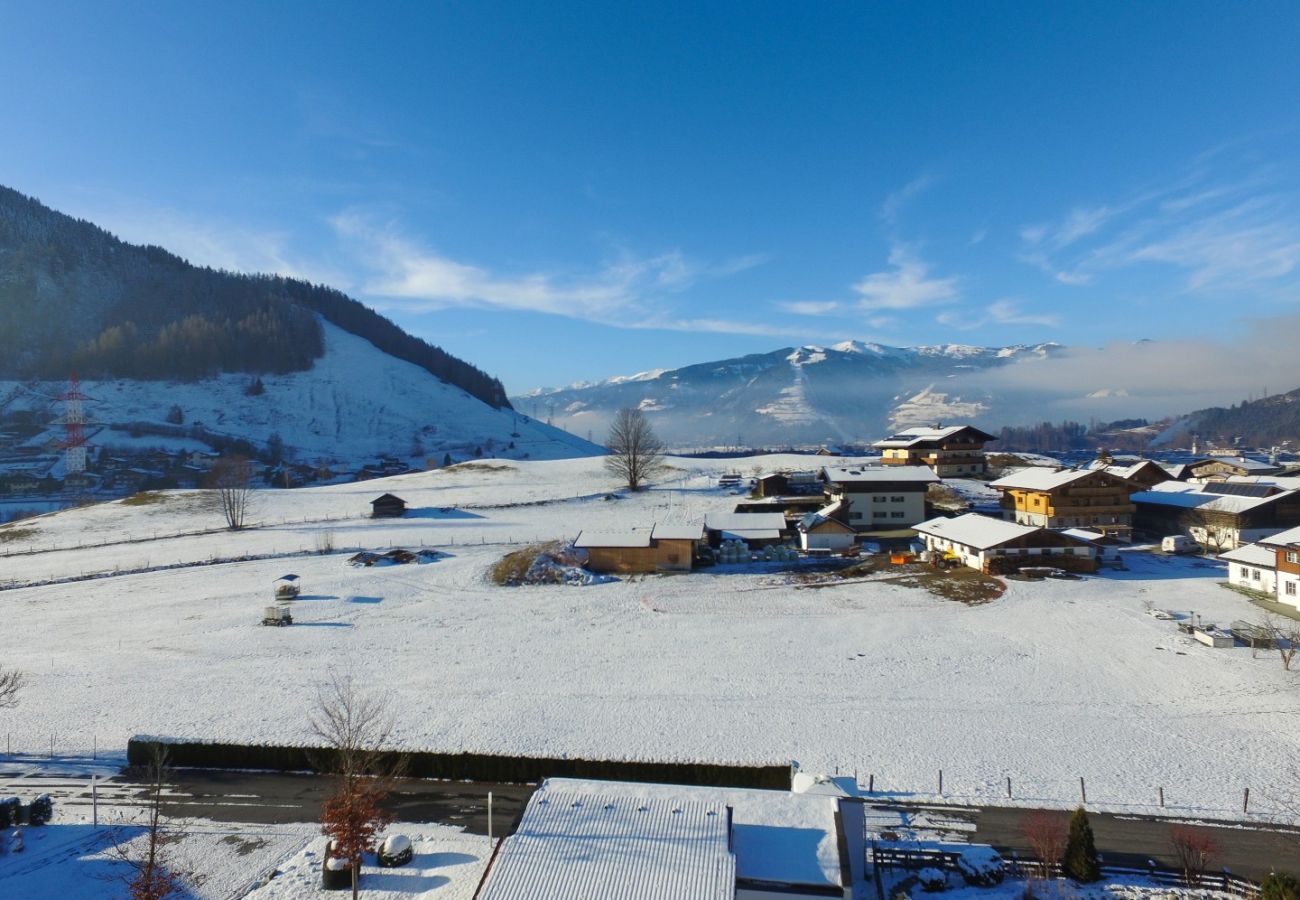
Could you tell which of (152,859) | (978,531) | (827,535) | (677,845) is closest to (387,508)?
(827,535)

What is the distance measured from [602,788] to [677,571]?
110 ft

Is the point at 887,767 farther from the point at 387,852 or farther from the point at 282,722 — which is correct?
the point at 282,722

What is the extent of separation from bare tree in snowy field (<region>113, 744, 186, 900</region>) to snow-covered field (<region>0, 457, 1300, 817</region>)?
18.0ft

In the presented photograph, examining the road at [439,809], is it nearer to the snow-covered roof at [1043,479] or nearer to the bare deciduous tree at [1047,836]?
the bare deciduous tree at [1047,836]

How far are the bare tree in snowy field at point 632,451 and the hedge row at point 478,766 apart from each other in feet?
200

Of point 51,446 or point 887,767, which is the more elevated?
point 51,446

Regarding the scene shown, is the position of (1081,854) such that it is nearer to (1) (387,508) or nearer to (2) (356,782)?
(2) (356,782)

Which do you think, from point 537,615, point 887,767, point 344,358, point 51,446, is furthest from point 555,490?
point 344,358

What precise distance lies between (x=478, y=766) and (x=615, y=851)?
10027 millimetres

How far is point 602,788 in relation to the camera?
54.7ft

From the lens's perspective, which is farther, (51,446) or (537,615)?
(51,446)

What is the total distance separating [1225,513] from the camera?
50.4 metres

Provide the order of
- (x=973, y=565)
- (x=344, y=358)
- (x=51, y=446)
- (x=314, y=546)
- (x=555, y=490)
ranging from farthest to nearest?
(x=344, y=358) < (x=51, y=446) < (x=555, y=490) < (x=314, y=546) < (x=973, y=565)

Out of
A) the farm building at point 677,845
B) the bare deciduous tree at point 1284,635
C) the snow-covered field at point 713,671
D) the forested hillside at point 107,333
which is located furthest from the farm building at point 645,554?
the forested hillside at point 107,333
